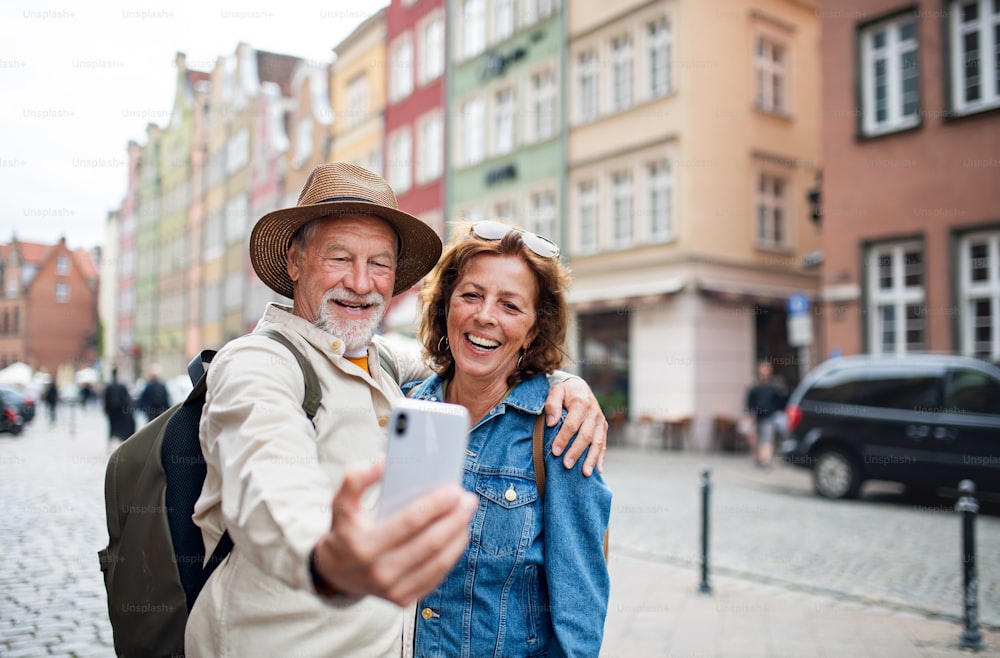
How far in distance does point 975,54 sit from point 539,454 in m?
16.1

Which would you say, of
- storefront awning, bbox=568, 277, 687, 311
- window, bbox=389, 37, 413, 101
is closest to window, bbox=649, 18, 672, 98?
storefront awning, bbox=568, 277, 687, 311

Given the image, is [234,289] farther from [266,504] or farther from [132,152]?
[266,504]

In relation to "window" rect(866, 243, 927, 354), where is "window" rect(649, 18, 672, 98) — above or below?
above

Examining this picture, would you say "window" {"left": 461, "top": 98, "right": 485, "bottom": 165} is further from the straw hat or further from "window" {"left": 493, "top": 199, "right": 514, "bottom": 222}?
the straw hat

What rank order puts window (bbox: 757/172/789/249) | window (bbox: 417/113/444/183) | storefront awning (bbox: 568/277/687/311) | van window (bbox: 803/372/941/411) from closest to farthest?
van window (bbox: 803/372/941/411), storefront awning (bbox: 568/277/687/311), window (bbox: 757/172/789/249), window (bbox: 417/113/444/183)

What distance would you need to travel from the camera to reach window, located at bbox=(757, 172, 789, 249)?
21.9 m

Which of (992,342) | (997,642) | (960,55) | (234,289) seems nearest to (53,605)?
(997,642)

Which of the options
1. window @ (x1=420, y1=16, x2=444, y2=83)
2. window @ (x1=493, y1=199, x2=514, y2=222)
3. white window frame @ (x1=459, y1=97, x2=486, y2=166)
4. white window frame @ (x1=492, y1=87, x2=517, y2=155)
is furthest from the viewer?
window @ (x1=420, y1=16, x2=444, y2=83)

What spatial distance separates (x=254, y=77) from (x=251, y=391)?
160 ft

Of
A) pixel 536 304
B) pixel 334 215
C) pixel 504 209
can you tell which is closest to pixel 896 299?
pixel 504 209

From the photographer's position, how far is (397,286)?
9.29 ft

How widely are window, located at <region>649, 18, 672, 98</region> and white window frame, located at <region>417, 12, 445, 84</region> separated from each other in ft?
31.5

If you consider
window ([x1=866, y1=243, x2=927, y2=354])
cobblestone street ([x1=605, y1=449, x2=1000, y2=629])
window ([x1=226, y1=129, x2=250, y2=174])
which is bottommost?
cobblestone street ([x1=605, y1=449, x2=1000, y2=629])

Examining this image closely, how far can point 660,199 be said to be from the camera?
21.2 metres
